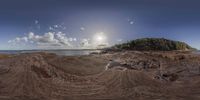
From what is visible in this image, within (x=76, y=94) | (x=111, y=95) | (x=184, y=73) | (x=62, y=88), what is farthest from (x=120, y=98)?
(x=184, y=73)

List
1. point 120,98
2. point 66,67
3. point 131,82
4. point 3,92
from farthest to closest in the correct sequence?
1. point 66,67
2. point 131,82
3. point 3,92
4. point 120,98

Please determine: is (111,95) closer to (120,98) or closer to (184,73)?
(120,98)

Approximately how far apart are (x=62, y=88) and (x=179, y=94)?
10243 millimetres

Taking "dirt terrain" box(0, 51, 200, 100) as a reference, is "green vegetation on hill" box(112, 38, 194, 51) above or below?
above

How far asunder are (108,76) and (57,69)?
18.5 ft

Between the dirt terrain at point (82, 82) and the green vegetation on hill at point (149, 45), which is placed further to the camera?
the green vegetation on hill at point (149, 45)

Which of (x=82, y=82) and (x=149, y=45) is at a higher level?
(x=149, y=45)

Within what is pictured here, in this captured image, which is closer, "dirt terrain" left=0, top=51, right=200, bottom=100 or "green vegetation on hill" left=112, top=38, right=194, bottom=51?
"dirt terrain" left=0, top=51, right=200, bottom=100

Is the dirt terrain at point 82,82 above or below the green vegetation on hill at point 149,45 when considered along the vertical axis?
below

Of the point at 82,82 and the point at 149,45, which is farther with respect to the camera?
the point at 149,45

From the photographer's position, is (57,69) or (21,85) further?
(57,69)

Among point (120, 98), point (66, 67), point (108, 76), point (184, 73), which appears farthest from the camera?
point (184, 73)

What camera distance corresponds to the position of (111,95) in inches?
891

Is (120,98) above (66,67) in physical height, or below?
below
